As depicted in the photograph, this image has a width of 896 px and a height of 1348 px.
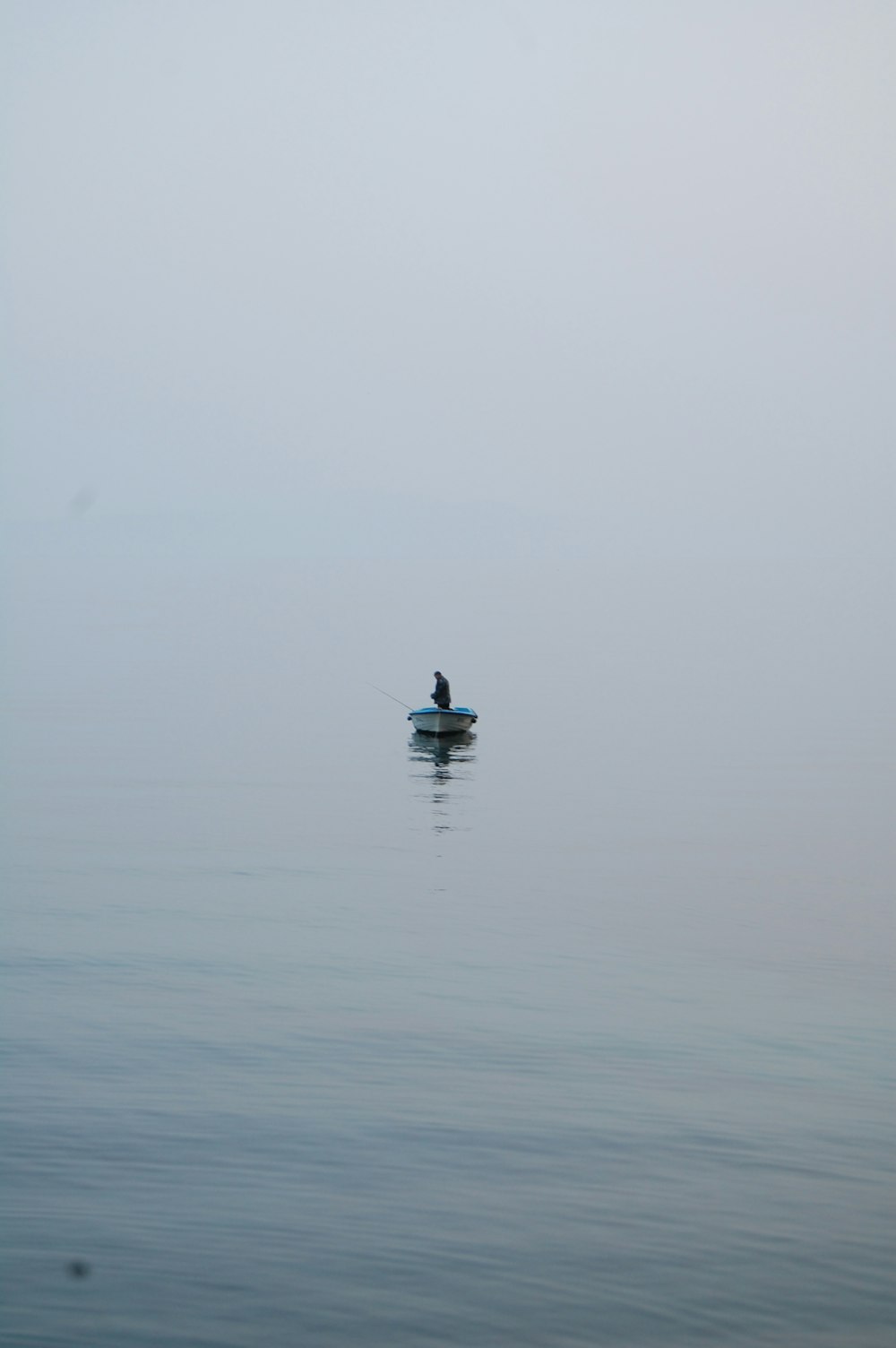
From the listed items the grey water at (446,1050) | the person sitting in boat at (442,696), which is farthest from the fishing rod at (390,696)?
the grey water at (446,1050)

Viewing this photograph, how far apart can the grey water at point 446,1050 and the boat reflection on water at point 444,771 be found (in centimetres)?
21

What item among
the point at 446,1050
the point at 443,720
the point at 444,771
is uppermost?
the point at 443,720

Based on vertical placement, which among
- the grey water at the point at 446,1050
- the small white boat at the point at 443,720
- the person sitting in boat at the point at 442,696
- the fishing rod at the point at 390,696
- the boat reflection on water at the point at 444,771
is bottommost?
the grey water at the point at 446,1050

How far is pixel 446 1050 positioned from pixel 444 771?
1074 inches

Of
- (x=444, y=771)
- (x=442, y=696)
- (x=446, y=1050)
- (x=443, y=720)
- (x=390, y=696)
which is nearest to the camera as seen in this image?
(x=446, y=1050)

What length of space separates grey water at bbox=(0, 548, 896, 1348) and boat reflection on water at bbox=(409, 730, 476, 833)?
0.21m

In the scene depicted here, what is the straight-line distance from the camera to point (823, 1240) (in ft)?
45.2

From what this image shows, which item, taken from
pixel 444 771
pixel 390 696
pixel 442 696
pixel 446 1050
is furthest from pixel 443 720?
pixel 446 1050

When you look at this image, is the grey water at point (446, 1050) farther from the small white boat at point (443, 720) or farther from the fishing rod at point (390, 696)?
the fishing rod at point (390, 696)

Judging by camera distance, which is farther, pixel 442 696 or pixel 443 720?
pixel 443 720

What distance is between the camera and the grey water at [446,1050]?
12.8 meters

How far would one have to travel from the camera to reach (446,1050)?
1905 centimetres

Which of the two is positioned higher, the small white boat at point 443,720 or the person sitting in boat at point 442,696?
the person sitting in boat at point 442,696

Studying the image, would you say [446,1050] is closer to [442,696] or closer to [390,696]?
[442,696]
